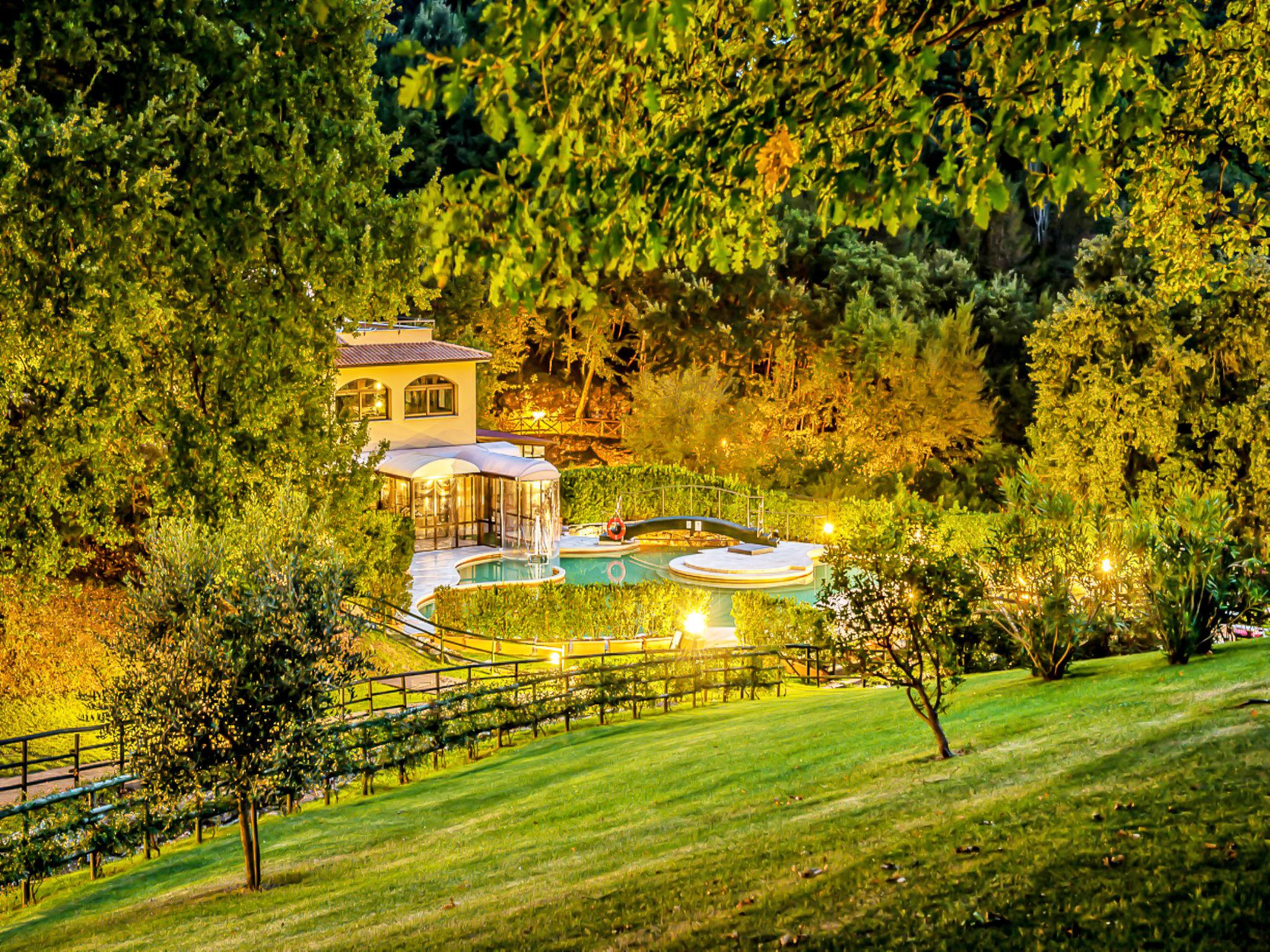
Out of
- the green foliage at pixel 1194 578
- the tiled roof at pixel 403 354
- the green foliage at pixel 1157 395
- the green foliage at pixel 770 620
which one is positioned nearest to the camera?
the green foliage at pixel 1194 578

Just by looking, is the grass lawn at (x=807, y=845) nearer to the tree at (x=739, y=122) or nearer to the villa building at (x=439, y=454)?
the tree at (x=739, y=122)

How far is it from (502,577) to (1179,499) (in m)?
24.0

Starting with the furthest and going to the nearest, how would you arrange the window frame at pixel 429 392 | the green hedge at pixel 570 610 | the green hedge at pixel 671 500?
1. the green hedge at pixel 671 500
2. the window frame at pixel 429 392
3. the green hedge at pixel 570 610

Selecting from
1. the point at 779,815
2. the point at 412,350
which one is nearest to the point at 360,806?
the point at 779,815

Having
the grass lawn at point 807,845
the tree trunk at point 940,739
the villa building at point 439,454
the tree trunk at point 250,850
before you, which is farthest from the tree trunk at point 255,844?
the villa building at point 439,454

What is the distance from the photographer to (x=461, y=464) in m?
38.6

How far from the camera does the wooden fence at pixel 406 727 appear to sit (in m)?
12.8

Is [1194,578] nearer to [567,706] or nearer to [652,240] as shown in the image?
[567,706]

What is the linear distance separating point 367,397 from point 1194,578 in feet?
95.9

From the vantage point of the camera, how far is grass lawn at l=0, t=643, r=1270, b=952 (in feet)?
21.4

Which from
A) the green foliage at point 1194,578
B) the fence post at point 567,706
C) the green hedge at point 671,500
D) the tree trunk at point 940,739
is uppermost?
the green hedge at point 671,500

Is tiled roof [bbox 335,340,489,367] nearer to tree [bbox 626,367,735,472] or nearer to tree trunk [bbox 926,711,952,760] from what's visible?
tree [bbox 626,367,735,472]

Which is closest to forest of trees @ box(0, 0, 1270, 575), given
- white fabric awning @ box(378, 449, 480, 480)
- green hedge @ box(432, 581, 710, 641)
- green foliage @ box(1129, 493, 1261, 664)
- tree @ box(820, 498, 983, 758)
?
green foliage @ box(1129, 493, 1261, 664)

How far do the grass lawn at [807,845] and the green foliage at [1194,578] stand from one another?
533 mm
